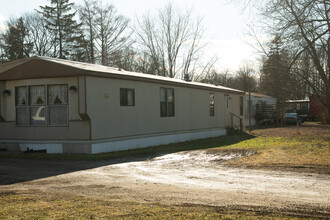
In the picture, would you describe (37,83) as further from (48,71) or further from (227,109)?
(227,109)

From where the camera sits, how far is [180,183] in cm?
792

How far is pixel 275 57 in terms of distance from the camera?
20719mm

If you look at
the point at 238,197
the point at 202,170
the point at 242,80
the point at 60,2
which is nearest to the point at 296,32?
the point at 202,170

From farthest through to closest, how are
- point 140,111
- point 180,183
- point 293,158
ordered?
point 140,111 → point 293,158 → point 180,183

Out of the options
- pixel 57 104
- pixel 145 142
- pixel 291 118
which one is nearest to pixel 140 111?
pixel 145 142

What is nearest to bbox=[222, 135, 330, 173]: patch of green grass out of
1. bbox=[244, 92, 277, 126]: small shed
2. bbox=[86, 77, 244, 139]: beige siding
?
bbox=[86, 77, 244, 139]: beige siding

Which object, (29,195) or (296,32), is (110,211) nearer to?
(29,195)

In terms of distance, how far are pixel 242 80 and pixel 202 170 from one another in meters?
55.6

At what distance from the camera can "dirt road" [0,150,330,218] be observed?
5.96 meters

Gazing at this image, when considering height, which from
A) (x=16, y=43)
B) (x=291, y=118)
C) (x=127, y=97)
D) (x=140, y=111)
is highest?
(x=16, y=43)

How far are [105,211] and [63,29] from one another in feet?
110

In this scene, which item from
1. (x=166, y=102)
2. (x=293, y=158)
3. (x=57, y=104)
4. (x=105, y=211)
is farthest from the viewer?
(x=166, y=102)

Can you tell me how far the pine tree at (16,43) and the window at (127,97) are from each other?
915 inches

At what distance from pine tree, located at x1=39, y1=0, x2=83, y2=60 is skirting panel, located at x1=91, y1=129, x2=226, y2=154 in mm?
18989
